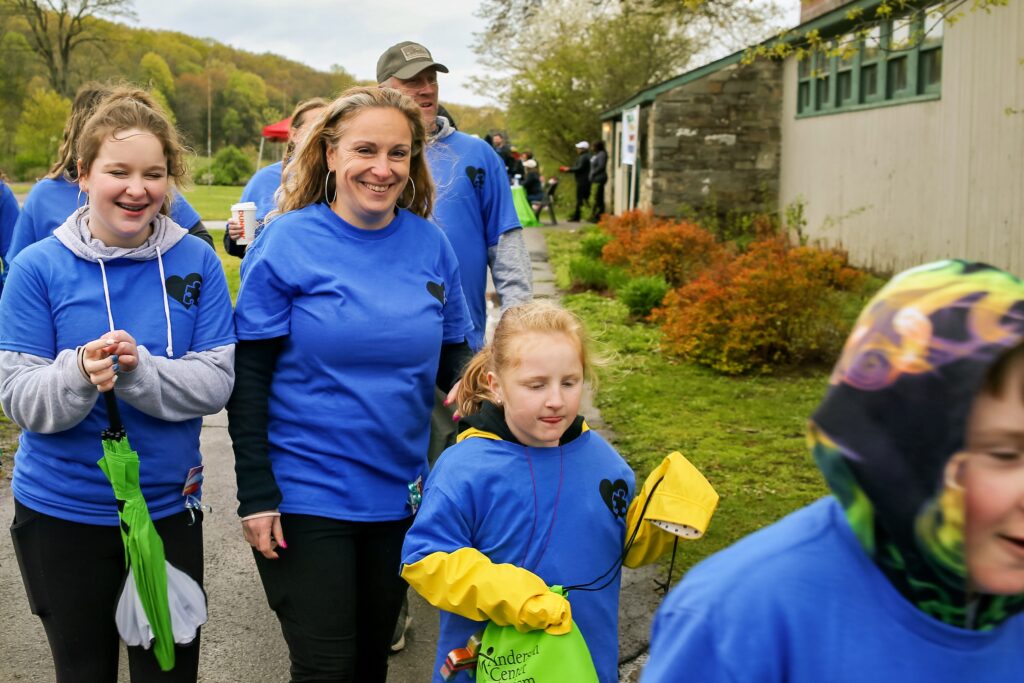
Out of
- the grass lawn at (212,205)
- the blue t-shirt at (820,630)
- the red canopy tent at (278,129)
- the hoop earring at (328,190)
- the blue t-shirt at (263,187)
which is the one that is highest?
the red canopy tent at (278,129)

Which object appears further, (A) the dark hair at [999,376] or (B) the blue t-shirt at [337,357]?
(B) the blue t-shirt at [337,357]

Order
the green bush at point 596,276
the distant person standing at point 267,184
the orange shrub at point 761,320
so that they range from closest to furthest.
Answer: the distant person standing at point 267,184
the orange shrub at point 761,320
the green bush at point 596,276

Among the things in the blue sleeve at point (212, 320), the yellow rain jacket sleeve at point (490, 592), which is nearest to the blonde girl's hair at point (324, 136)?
the blue sleeve at point (212, 320)

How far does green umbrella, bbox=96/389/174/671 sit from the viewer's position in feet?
9.05

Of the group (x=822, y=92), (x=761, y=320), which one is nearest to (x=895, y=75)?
(x=822, y=92)

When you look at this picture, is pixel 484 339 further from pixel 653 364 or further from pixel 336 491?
pixel 653 364

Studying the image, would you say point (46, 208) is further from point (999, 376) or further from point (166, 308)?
point (999, 376)

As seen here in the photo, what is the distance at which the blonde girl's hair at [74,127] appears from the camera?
13.4ft

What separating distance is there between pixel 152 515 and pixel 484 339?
1559 mm

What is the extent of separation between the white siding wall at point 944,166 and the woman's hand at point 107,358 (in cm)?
884

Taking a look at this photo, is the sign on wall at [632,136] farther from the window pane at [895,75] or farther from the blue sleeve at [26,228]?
the blue sleeve at [26,228]

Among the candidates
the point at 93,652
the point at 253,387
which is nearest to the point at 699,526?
the point at 253,387

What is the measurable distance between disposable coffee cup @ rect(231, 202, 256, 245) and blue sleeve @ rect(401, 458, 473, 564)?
2.42 meters

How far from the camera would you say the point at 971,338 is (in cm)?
117
